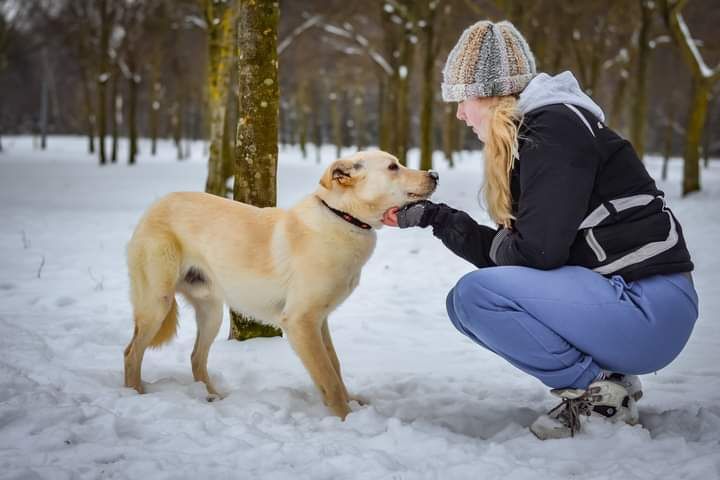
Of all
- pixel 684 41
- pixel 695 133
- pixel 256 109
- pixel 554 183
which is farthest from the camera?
pixel 695 133

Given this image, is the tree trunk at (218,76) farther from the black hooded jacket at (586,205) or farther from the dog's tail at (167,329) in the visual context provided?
the black hooded jacket at (586,205)

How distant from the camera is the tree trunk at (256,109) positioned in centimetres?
428

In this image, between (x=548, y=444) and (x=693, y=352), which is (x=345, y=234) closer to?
(x=548, y=444)

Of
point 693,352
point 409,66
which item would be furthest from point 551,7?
point 693,352

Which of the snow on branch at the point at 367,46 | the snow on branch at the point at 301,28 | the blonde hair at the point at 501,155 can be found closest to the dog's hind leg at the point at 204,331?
the blonde hair at the point at 501,155

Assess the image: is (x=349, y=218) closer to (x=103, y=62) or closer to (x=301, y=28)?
(x=301, y=28)

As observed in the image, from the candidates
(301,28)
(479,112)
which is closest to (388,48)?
(301,28)

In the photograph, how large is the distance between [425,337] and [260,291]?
68.1 inches

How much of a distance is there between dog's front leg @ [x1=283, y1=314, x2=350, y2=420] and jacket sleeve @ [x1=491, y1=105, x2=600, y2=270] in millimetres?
1207

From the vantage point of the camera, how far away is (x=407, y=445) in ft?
8.53

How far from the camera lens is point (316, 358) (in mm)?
3170

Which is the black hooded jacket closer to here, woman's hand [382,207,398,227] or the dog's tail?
woman's hand [382,207,398,227]

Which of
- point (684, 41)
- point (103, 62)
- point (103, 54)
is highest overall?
point (103, 54)

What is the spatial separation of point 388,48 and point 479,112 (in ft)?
57.2
